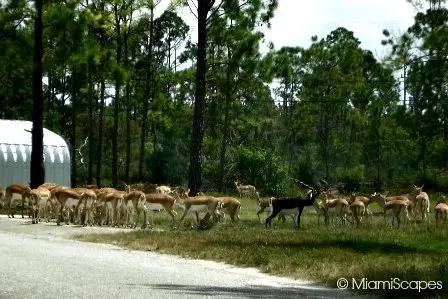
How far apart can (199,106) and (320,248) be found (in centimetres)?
1677

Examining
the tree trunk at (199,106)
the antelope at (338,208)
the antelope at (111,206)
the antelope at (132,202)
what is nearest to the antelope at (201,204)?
the antelope at (132,202)

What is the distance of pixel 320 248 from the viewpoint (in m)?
19.9

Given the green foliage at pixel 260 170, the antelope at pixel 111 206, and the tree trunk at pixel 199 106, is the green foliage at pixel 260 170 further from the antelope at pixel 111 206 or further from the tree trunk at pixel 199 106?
the antelope at pixel 111 206

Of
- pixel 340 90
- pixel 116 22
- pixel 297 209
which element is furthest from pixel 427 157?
pixel 297 209

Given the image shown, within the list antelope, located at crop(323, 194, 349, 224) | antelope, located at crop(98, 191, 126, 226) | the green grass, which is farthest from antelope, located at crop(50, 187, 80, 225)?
antelope, located at crop(323, 194, 349, 224)

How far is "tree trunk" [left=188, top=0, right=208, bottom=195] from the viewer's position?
117ft

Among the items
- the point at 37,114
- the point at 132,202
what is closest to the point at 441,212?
the point at 132,202

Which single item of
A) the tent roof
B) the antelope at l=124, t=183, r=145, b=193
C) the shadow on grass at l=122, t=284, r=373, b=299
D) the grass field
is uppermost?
the tent roof

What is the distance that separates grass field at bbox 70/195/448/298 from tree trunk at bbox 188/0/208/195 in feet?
24.8

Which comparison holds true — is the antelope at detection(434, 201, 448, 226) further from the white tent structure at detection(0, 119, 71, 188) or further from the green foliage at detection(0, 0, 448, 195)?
the white tent structure at detection(0, 119, 71, 188)

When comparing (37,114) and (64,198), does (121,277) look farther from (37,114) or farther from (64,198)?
(37,114)

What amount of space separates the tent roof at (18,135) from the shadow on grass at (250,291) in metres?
32.8

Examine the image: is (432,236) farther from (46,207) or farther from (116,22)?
(116,22)

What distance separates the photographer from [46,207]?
30938 mm
